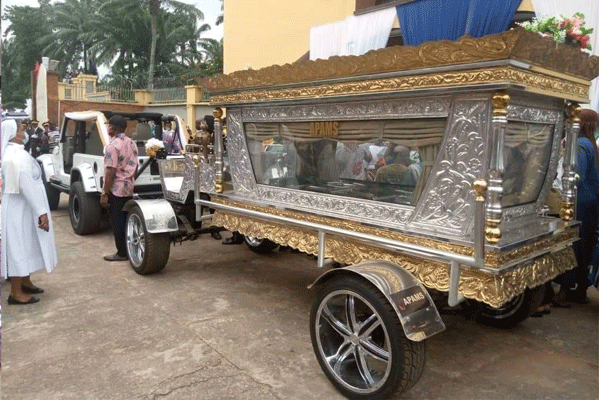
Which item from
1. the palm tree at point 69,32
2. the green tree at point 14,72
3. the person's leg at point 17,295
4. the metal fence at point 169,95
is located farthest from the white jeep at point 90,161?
the green tree at point 14,72

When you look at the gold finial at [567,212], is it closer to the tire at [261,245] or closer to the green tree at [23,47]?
the tire at [261,245]

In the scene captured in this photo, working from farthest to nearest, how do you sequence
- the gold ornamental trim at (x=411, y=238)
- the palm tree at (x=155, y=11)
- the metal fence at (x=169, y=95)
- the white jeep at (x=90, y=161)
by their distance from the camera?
the palm tree at (x=155, y=11) → the metal fence at (x=169, y=95) → the white jeep at (x=90, y=161) → the gold ornamental trim at (x=411, y=238)

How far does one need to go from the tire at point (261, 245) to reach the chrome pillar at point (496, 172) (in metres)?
3.58

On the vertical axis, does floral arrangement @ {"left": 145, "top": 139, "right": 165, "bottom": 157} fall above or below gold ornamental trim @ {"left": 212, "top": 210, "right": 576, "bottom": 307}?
above

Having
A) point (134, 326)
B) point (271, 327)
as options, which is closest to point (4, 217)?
point (134, 326)

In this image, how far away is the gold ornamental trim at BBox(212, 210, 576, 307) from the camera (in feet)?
8.50

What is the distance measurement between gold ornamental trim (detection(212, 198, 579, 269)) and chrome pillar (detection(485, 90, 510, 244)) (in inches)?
5.0

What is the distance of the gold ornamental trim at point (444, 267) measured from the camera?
8.50ft

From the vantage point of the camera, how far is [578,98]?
304 cm

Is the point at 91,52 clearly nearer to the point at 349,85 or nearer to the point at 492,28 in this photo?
the point at 492,28

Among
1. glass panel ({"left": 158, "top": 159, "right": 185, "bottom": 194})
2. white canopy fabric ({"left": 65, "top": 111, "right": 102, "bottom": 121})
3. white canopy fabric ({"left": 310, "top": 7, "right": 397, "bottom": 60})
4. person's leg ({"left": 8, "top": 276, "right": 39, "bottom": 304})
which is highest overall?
white canopy fabric ({"left": 310, "top": 7, "right": 397, "bottom": 60})

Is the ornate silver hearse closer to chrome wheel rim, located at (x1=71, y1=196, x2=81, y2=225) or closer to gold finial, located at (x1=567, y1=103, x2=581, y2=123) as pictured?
gold finial, located at (x1=567, y1=103, x2=581, y2=123)

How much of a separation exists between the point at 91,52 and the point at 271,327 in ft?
98.8

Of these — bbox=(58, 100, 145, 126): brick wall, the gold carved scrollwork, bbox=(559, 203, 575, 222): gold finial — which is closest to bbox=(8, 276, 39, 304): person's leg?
the gold carved scrollwork
